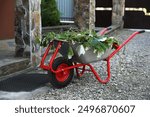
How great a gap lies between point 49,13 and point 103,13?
5150 mm

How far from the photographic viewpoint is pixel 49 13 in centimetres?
1214

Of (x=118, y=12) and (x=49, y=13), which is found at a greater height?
(x=49, y=13)

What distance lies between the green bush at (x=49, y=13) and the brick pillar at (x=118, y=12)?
412 cm

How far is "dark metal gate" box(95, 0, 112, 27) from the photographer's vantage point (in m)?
16.7

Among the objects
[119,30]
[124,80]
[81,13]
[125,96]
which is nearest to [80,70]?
[124,80]

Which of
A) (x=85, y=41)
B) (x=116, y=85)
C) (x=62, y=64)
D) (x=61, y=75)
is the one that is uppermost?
(x=85, y=41)

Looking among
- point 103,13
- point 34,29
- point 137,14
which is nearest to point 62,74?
point 34,29

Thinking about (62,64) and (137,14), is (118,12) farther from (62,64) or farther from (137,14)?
(62,64)

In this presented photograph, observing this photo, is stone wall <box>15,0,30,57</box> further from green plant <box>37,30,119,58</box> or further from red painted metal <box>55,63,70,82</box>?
red painted metal <box>55,63,70,82</box>

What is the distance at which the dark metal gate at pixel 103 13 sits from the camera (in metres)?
16.7

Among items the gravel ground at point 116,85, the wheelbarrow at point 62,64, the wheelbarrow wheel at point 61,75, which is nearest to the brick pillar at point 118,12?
the gravel ground at point 116,85

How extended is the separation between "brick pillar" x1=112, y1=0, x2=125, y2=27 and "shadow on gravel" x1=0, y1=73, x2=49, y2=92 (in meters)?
9.06

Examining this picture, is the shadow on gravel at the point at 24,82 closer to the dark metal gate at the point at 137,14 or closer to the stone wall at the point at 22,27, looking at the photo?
the stone wall at the point at 22,27

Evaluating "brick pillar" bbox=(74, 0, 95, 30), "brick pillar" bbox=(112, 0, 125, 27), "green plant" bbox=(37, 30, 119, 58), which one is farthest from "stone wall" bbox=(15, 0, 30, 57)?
"brick pillar" bbox=(112, 0, 125, 27)
